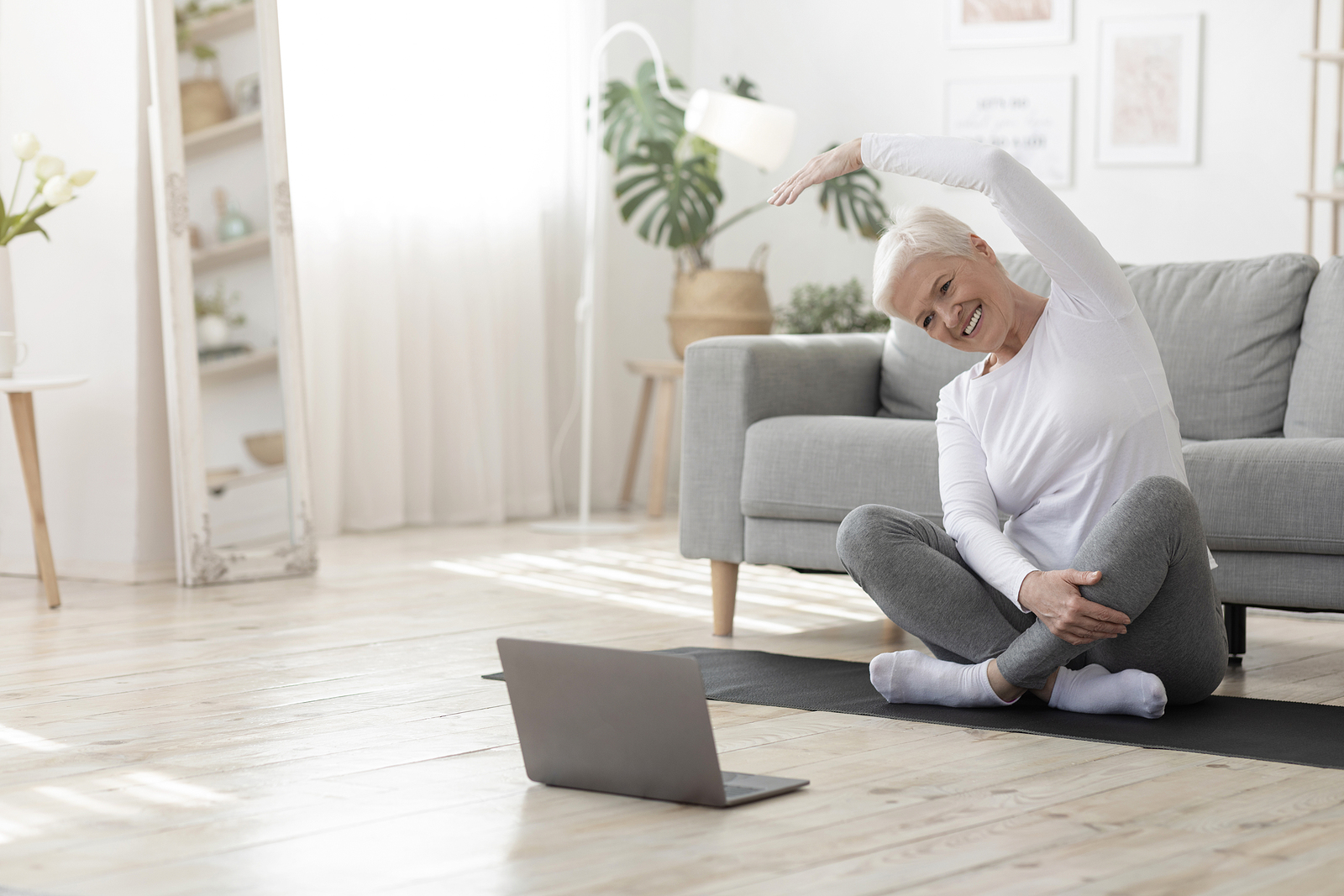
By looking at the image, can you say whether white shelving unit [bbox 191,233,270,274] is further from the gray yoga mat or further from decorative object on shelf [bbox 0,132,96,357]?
the gray yoga mat

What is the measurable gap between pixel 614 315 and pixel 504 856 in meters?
4.47

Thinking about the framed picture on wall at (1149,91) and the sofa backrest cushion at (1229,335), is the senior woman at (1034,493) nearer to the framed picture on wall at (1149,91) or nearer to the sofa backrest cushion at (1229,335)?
the sofa backrest cushion at (1229,335)

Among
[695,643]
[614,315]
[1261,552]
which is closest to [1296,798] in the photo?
[1261,552]

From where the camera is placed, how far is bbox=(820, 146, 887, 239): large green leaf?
5.43 meters

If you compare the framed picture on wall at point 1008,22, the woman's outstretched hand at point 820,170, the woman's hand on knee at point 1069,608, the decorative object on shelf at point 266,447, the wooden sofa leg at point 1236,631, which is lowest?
the wooden sofa leg at point 1236,631

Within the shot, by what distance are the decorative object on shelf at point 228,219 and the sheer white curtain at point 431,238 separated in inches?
34.9

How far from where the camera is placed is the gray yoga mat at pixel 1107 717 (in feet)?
6.77

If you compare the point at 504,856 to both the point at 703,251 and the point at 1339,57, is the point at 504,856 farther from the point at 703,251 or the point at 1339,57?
the point at 703,251

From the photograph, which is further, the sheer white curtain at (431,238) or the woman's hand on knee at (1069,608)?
the sheer white curtain at (431,238)

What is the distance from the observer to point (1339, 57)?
4727 mm

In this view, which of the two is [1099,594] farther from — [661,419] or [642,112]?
[642,112]

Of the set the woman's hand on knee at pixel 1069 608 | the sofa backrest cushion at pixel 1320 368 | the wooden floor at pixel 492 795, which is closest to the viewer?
the wooden floor at pixel 492 795

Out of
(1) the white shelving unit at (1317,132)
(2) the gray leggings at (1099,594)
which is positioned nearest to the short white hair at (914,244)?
(2) the gray leggings at (1099,594)

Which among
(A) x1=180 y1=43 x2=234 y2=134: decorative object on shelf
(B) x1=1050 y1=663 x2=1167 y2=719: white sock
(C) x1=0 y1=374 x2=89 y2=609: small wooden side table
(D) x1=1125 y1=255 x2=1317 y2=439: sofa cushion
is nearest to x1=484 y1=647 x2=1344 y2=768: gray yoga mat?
(B) x1=1050 y1=663 x2=1167 y2=719: white sock
